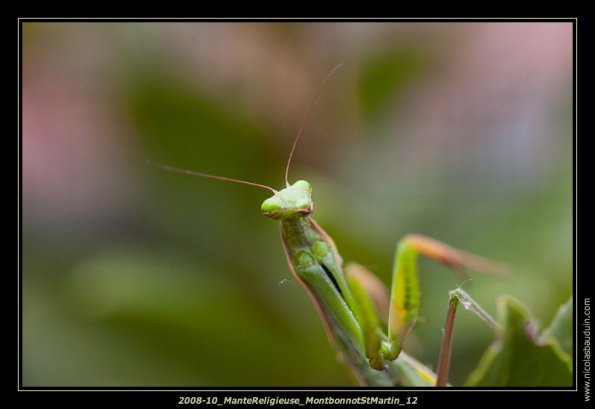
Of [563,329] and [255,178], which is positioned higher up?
[255,178]

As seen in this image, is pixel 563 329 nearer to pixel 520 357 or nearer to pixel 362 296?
pixel 520 357

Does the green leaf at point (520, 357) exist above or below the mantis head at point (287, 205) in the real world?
below

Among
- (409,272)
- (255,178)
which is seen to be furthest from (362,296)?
(255,178)

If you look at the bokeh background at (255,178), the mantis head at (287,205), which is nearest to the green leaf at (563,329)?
the bokeh background at (255,178)

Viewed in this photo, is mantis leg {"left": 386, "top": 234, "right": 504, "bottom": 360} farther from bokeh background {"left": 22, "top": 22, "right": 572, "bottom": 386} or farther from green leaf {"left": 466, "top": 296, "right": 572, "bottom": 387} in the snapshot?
bokeh background {"left": 22, "top": 22, "right": 572, "bottom": 386}

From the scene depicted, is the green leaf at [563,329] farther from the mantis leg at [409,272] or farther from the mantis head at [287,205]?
the mantis head at [287,205]

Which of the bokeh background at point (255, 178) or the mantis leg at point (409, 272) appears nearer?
the mantis leg at point (409, 272)

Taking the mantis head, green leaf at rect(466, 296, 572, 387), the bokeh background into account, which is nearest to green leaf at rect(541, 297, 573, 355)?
green leaf at rect(466, 296, 572, 387)
